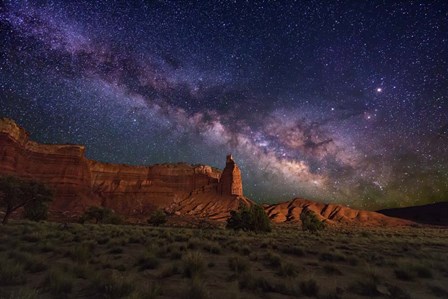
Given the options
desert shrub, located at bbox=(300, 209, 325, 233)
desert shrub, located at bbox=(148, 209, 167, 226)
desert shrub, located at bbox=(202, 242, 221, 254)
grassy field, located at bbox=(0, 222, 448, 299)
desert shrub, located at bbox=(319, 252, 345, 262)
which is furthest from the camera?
desert shrub, located at bbox=(148, 209, 167, 226)

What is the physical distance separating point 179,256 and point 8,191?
34.8m

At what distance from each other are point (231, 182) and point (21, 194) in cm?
10621

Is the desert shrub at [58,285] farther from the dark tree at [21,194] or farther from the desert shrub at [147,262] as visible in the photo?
the dark tree at [21,194]

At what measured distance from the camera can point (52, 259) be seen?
1170cm

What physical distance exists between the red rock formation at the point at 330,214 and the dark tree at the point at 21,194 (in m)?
75.3

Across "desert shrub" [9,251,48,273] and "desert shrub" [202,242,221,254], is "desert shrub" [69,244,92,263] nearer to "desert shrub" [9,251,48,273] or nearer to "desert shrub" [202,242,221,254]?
"desert shrub" [9,251,48,273]

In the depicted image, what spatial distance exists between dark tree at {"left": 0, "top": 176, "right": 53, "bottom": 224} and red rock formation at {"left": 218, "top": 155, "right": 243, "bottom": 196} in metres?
99.5

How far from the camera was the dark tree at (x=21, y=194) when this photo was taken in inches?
1421

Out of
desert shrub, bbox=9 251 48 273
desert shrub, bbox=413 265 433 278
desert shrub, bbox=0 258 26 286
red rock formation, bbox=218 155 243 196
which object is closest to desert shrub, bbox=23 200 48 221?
desert shrub, bbox=9 251 48 273

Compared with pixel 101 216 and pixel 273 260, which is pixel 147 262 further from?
pixel 101 216

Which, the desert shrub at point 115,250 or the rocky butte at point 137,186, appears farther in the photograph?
the rocky butte at point 137,186

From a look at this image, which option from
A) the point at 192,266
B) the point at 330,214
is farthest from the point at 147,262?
the point at 330,214

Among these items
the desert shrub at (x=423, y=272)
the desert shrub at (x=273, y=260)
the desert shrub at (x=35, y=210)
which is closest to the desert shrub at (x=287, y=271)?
the desert shrub at (x=273, y=260)

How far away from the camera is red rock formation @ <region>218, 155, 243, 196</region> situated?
449 ft
